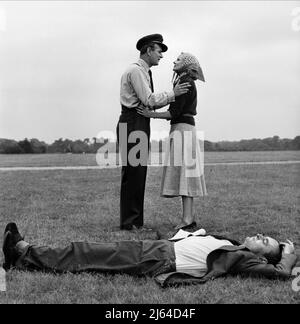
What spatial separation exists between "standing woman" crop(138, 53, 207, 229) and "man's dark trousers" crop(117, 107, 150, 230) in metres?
0.14

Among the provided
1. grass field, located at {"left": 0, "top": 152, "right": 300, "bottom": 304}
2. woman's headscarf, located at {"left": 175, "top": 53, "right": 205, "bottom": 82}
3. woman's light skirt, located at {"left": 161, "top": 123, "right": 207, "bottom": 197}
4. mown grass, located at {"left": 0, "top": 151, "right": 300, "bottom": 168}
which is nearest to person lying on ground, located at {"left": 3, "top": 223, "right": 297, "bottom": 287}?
grass field, located at {"left": 0, "top": 152, "right": 300, "bottom": 304}

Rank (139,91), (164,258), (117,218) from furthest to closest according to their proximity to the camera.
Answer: (117,218) → (139,91) → (164,258)

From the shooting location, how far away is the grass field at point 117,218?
3824 mm

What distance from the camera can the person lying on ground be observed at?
13.8 ft

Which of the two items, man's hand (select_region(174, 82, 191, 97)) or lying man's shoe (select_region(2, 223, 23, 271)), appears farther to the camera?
man's hand (select_region(174, 82, 191, 97))

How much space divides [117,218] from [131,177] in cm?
93

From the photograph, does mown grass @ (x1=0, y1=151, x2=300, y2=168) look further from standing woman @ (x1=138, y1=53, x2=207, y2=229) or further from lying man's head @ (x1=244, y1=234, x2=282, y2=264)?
lying man's head @ (x1=244, y1=234, x2=282, y2=264)

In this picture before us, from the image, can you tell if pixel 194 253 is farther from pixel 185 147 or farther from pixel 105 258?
pixel 185 147

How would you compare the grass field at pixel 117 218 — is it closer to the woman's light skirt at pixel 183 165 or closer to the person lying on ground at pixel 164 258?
the person lying on ground at pixel 164 258

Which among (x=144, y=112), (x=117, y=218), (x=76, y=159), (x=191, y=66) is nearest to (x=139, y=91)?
(x=144, y=112)

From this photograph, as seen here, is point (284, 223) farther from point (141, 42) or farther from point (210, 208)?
point (141, 42)

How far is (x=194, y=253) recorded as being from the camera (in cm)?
431

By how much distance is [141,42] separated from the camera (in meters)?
6.39

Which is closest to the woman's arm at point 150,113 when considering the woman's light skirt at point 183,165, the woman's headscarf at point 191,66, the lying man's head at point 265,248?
the woman's light skirt at point 183,165
